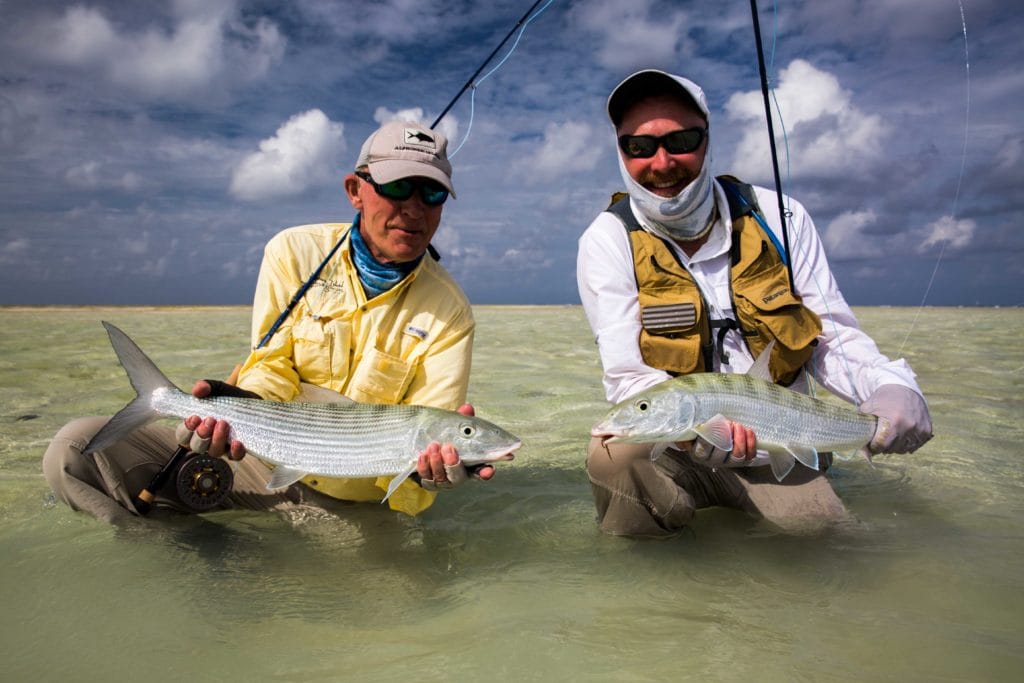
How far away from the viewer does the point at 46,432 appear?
18.0 feet

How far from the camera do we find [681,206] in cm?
361

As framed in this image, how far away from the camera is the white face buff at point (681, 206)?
3.59 meters

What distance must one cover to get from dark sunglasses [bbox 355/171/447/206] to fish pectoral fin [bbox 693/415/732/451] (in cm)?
171

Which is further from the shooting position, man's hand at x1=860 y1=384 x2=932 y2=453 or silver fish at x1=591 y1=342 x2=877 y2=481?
man's hand at x1=860 y1=384 x2=932 y2=453

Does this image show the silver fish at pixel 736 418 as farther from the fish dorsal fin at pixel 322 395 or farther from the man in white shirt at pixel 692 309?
the fish dorsal fin at pixel 322 395

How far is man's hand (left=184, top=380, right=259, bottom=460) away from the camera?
306 centimetres

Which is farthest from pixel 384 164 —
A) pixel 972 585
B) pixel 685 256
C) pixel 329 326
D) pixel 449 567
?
pixel 972 585

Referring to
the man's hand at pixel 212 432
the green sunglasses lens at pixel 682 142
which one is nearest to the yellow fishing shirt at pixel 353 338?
the man's hand at pixel 212 432

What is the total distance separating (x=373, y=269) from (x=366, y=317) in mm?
257

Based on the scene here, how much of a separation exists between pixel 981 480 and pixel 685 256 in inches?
97.4

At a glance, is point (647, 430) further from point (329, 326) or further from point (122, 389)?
point (122, 389)

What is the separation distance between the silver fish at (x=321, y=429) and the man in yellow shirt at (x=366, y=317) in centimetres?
35

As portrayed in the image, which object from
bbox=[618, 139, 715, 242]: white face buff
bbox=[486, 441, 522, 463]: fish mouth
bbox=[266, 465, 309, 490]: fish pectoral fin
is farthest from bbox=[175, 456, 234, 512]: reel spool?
bbox=[618, 139, 715, 242]: white face buff

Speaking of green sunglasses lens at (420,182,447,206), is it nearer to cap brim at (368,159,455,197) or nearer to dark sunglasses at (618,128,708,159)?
cap brim at (368,159,455,197)
